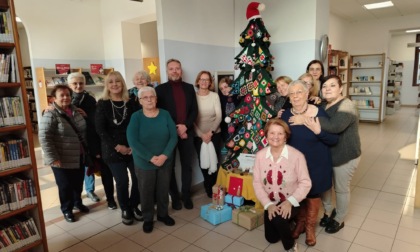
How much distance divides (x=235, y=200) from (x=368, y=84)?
754cm

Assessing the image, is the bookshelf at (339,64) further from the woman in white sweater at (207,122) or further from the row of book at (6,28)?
the row of book at (6,28)

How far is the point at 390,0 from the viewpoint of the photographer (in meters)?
6.61

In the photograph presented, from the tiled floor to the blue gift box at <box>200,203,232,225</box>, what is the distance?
5 centimetres

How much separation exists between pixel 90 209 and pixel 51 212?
1.53 feet

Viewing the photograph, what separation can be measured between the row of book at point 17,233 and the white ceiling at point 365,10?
7.24m

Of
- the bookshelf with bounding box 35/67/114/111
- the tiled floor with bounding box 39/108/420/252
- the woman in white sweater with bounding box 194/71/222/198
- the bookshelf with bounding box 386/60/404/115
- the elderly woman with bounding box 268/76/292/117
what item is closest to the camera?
the tiled floor with bounding box 39/108/420/252

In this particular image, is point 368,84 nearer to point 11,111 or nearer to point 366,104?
point 366,104

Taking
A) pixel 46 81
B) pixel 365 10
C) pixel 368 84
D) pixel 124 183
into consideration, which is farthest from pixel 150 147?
pixel 368 84

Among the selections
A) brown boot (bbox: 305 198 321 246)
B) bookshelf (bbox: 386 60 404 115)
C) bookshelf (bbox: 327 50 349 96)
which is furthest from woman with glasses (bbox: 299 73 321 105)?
bookshelf (bbox: 386 60 404 115)

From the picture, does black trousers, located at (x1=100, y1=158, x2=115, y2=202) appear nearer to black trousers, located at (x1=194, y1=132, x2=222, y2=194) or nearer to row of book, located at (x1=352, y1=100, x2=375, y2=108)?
black trousers, located at (x1=194, y1=132, x2=222, y2=194)

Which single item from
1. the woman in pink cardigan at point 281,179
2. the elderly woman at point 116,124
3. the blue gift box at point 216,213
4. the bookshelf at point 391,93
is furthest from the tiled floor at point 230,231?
the bookshelf at point 391,93

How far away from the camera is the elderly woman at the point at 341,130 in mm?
2395

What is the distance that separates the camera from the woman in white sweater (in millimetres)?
3400

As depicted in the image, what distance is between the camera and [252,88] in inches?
128
